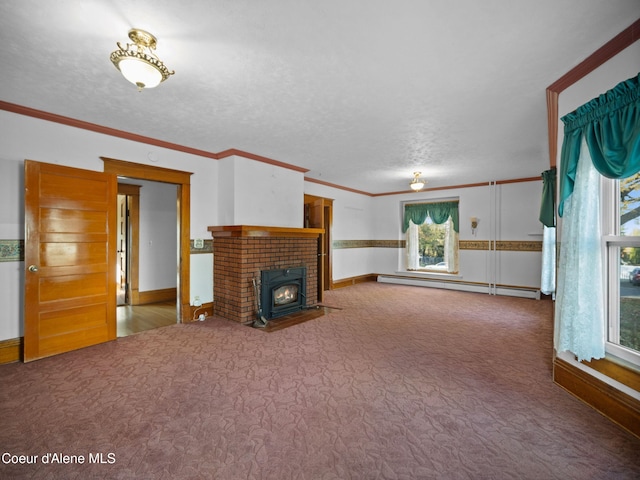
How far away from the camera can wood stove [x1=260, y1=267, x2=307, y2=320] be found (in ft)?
14.3

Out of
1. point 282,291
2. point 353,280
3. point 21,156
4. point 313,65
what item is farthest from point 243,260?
point 353,280

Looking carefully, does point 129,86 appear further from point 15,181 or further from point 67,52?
point 15,181

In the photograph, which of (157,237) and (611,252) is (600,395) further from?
(157,237)

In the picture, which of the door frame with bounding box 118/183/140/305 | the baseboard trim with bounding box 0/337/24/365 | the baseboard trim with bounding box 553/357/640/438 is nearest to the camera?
the baseboard trim with bounding box 553/357/640/438

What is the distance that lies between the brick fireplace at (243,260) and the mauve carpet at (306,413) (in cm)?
76

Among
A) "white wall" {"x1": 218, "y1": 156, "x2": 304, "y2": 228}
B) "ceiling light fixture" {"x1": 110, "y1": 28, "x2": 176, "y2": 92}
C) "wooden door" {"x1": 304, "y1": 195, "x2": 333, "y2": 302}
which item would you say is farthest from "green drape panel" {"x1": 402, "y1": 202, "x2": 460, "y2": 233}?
"ceiling light fixture" {"x1": 110, "y1": 28, "x2": 176, "y2": 92}

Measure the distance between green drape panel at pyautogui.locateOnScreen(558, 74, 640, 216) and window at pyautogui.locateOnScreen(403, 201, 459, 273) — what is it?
5101 millimetres

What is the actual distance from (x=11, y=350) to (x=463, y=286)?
7.77 metres

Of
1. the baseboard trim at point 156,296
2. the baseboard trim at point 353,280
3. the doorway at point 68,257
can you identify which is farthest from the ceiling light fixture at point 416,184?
the baseboard trim at point 156,296

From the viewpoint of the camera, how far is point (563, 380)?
2.43 m

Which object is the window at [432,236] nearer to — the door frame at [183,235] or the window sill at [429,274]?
the window sill at [429,274]

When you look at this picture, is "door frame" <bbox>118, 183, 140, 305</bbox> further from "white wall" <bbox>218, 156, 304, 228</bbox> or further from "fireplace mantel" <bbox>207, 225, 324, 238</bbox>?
"white wall" <bbox>218, 156, 304, 228</bbox>

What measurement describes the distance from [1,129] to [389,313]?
17.6 feet

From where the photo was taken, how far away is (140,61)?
6.21ft
